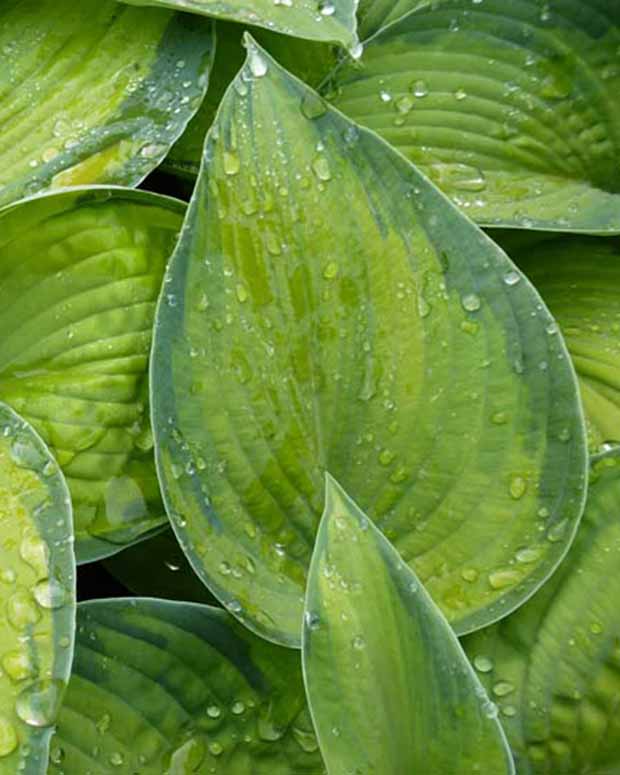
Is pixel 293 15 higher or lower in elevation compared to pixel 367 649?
higher

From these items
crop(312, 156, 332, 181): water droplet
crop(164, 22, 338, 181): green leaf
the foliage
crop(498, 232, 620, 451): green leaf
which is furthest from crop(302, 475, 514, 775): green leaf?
crop(164, 22, 338, 181): green leaf

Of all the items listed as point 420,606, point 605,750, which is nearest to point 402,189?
point 420,606

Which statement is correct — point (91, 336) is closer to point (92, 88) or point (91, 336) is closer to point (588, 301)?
point (92, 88)

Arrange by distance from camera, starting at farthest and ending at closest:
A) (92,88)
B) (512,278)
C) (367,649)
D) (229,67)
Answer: (229,67) < (92,88) < (512,278) < (367,649)

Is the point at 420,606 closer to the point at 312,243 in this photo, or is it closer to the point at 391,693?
the point at 391,693

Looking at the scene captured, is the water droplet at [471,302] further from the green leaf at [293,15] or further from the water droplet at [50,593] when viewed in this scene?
the water droplet at [50,593]

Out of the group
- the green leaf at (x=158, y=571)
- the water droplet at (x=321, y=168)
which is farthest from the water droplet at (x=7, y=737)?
the water droplet at (x=321, y=168)

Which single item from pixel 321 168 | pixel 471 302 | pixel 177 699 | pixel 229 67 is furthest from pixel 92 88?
pixel 177 699
